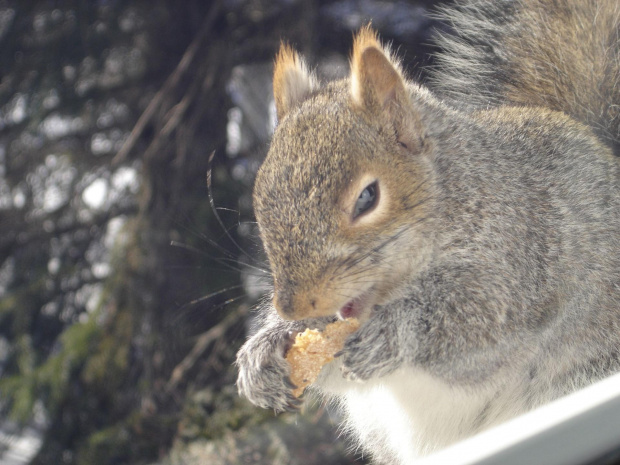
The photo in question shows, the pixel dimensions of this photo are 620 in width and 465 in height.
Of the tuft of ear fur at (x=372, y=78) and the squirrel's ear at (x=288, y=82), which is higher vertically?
the tuft of ear fur at (x=372, y=78)

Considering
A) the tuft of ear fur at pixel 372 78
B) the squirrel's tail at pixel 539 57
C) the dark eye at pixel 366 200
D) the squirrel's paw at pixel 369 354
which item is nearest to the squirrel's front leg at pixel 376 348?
the squirrel's paw at pixel 369 354

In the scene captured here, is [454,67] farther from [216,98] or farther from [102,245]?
[102,245]

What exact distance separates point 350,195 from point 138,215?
3.00ft

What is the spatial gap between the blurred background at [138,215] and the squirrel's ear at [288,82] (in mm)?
105

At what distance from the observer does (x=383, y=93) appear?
2.28 feet

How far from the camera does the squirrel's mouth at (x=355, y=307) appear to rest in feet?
2.21

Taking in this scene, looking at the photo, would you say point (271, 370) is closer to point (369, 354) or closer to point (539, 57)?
point (369, 354)

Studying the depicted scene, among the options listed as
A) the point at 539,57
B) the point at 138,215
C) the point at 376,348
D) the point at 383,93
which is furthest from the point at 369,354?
the point at 138,215

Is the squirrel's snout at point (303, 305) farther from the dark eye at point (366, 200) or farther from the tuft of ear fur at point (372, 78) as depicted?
the tuft of ear fur at point (372, 78)

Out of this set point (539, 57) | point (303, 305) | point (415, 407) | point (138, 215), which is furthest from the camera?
point (138, 215)

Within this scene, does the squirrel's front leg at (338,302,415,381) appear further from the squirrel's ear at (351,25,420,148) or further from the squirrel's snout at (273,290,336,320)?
the squirrel's ear at (351,25,420,148)

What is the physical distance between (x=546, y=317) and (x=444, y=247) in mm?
151

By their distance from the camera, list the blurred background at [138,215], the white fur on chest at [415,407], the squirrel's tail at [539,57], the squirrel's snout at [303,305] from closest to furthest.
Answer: the squirrel's snout at [303,305]
the white fur on chest at [415,407]
the squirrel's tail at [539,57]
the blurred background at [138,215]

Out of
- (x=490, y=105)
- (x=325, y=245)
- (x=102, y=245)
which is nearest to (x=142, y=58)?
(x=102, y=245)
